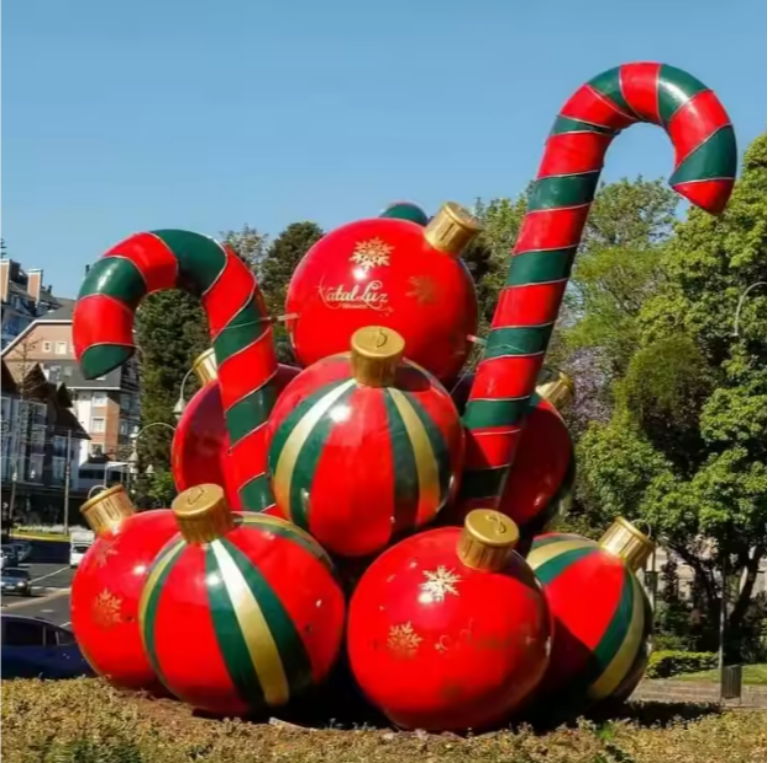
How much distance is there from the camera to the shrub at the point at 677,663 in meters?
25.6

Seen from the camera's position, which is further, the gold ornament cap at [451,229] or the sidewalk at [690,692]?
the sidewalk at [690,692]

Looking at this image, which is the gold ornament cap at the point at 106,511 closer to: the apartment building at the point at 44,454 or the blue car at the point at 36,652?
the blue car at the point at 36,652

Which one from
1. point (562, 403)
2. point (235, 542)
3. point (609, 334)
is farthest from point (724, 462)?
point (235, 542)

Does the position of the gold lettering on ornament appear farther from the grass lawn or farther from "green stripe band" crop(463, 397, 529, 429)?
the grass lawn

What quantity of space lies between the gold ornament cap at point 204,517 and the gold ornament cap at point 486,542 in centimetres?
157

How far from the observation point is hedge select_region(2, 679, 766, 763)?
7488mm

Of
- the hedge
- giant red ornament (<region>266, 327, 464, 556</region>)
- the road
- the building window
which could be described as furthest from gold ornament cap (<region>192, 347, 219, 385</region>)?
the building window

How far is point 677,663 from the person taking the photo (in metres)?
26.5

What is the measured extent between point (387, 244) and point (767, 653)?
21.9 metres

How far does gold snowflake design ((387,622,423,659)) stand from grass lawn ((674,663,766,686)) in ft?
56.6

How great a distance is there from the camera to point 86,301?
945cm

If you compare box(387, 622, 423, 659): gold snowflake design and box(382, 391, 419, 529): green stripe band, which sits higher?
box(382, 391, 419, 529): green stripe band

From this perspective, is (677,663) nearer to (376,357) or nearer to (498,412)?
(498,412)

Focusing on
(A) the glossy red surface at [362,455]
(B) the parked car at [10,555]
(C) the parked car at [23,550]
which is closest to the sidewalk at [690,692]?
(A) the glossy red surface at [362,455]
